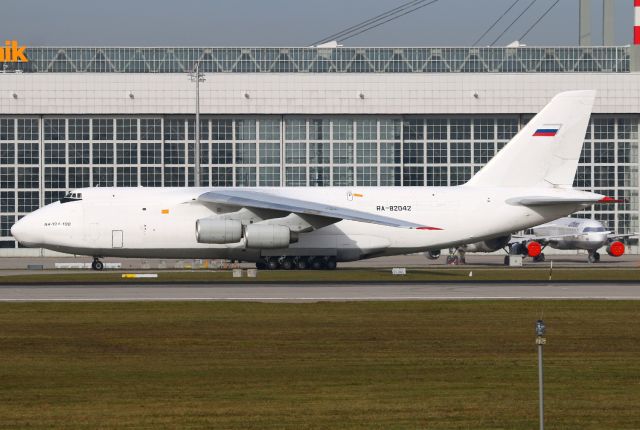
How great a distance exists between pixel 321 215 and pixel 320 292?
1327 centimetres

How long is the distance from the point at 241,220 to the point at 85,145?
35339mm

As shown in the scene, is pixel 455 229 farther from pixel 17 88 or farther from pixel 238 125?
pixel 17 88

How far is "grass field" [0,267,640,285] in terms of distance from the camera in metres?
47.0

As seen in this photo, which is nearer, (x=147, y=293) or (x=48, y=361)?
(x=48, y=361)

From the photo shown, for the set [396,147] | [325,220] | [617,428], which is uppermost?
[396,147]

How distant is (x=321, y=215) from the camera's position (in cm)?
5272

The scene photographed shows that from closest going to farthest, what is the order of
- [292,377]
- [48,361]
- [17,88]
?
[292,377] < [48,361] < [17,88]

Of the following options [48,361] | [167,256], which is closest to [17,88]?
[167,256]

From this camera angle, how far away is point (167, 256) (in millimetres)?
55594

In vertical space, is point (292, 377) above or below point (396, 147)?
below

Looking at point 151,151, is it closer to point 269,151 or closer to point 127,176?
point 127,176

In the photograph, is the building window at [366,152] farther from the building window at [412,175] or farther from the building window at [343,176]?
the building window at [412,175]

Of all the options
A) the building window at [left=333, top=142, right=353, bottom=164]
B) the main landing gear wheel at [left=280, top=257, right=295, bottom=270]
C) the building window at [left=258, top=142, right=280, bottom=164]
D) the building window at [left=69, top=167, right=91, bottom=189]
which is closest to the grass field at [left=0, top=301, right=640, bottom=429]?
the main landing gear wheel at [left=280, top=257, right=295, bottom=270]

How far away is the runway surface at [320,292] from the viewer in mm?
37031
